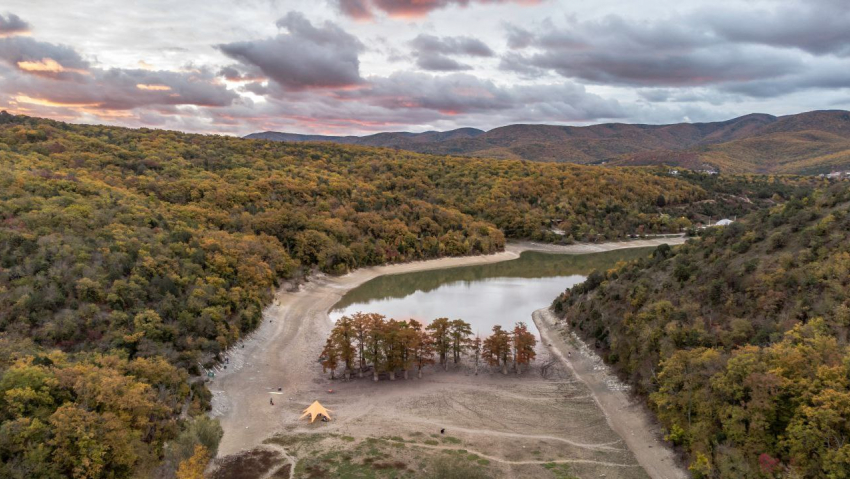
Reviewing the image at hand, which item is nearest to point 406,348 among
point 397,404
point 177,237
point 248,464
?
point 397,404

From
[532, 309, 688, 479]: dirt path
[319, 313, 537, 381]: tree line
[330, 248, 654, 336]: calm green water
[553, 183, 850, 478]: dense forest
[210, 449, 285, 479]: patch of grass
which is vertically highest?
[553, 183, 850, 478]: dense forest

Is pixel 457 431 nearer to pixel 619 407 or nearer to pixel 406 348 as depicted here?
pixel 406 348

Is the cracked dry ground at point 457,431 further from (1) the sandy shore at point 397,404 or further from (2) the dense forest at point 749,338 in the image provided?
(2) the dense forest at point 749,338

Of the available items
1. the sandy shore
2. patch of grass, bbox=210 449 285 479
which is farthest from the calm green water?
patch of grass, bbox=210 449 285 479

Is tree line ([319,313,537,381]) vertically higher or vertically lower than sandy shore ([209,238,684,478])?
higher

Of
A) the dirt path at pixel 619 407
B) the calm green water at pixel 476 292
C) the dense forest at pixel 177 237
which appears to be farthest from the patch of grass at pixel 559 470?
the calm green water at pixel 476 292

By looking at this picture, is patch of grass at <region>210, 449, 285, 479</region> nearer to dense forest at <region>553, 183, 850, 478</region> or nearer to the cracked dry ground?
the cracked dry ground

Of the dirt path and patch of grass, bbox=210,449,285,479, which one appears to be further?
the dirt path
